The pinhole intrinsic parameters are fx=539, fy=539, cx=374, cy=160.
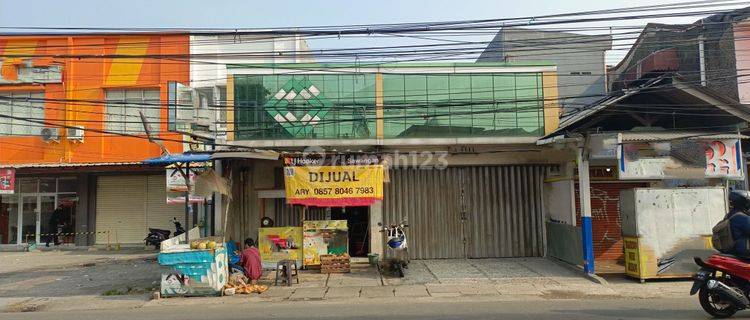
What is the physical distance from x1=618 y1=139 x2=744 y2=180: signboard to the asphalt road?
334 cm

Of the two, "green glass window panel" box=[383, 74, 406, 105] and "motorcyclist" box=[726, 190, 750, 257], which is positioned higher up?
"green glass window panel" box=[383, 74, 406, 105]

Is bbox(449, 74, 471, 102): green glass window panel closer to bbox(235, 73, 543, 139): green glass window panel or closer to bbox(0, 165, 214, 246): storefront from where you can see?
bbox(235, 73, 543, 139): green glass window panel

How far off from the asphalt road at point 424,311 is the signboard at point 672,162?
132 inches

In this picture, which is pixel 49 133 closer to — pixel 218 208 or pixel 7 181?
pixel 7 181

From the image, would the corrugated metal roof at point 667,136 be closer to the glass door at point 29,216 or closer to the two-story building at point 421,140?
the two-story building at point 421,140

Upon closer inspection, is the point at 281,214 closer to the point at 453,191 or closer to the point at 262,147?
the point at 262,147

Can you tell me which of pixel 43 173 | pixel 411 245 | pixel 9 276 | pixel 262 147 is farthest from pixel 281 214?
pixel 43 173

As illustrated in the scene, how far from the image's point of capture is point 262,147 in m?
14.7

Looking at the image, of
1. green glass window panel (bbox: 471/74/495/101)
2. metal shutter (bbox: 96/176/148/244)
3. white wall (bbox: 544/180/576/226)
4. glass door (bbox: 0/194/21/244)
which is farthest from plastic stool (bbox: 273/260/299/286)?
glass door (bbox: 0/194/21/244)

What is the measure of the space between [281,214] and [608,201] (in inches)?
370

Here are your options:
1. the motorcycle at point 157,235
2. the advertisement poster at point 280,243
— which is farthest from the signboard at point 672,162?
the motorcycle at point 157,235

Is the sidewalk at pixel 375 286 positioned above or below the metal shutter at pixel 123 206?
below

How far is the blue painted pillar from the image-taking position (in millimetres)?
12461

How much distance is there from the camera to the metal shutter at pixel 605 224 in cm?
1512
